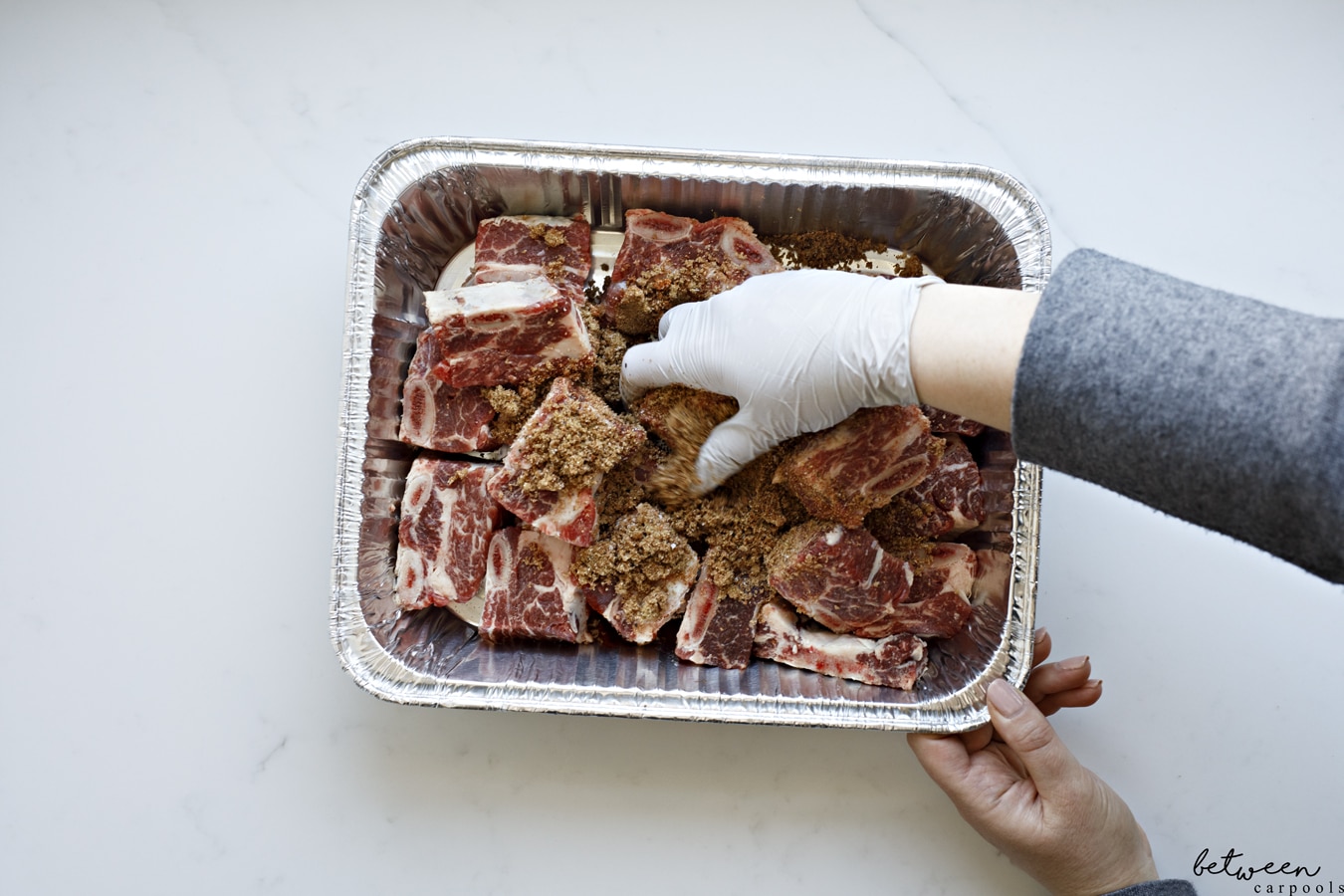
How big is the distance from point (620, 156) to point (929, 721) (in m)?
2.05

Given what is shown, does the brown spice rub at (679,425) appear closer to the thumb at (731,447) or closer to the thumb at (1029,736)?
the thumb at (731,447)

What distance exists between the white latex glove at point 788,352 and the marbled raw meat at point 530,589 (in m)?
0.61

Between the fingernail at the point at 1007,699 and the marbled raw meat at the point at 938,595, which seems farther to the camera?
the marbled raw meat at the point at 938,595

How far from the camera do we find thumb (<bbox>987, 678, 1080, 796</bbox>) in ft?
7.98

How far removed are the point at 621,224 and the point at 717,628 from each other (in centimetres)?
144

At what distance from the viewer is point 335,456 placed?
2.92 meters

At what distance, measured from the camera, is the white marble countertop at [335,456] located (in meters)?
2.86

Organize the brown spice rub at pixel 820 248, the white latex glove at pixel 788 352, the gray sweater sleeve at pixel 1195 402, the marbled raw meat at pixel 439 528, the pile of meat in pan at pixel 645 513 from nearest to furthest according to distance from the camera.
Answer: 1. the gray sweater sleeve at pixel 1195 402
2. the white latex glove at pixel 788 352
3. the pile of meat in pan at pixel 645 513
4. the marbled raw meat at pixel 439 528
5. the brown spice rub at pixel 820 248

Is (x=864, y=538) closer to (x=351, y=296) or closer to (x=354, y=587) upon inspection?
(x=354, y=587)

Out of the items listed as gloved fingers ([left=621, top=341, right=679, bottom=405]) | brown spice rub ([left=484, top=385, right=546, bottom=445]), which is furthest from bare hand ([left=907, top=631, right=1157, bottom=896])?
brown spice rub ([left=484, top=385, right=546, bottom=445])

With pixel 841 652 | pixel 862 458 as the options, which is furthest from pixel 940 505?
pixel 841 652

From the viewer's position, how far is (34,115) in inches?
117

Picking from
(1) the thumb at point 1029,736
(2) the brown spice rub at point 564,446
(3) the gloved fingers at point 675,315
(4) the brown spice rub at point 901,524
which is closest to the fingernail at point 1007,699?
(1) the thumb at point 1029,736

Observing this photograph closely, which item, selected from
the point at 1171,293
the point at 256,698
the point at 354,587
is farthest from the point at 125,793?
the point at 1171,293
